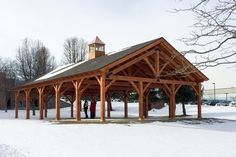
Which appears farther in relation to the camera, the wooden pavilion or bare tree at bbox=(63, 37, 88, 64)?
bare tree at bbox=(63, 37, 88, 64)

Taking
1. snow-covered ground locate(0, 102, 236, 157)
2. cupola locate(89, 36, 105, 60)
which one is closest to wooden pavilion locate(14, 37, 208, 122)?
snow-covered ground locate(0, 102, 236, 157)

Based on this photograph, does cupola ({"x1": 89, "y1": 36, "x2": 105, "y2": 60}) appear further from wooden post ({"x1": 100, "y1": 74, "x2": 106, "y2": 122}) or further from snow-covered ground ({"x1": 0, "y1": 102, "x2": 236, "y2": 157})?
snow-covered ground ({"x1": 0, "y1": 102, "x2": 236, "y2": 157})

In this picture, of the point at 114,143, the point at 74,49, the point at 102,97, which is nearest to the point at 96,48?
the point at 102,97

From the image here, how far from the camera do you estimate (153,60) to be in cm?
2172

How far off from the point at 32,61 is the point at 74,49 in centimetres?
811

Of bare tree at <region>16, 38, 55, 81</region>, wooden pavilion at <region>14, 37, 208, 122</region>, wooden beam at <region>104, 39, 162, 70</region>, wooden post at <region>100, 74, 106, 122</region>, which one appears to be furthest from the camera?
bare tree at <region>16, 38, 55, 81</region>

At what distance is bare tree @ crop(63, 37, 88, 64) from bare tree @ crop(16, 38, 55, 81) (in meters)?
3.73

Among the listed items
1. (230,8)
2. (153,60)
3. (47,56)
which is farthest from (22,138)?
(47,56)

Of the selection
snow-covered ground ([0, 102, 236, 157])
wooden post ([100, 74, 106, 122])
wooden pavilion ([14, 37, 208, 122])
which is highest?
wooden pavilion ([14, 37, 208, 122])

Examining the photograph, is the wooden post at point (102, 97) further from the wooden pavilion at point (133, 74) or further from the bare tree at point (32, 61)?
the bare tree at point (32, 61)

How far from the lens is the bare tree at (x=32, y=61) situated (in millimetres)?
54562

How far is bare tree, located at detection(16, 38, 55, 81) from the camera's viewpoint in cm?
5456

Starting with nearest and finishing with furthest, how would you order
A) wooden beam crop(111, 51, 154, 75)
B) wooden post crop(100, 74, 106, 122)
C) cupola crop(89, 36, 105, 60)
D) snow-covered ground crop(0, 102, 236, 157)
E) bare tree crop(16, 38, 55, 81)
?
1. snow-covered ground crop(0, 102, 236, 157)
2. wooden post crop(100, 74, 106, 122)
3. wooden beam crop(111, 51, 154, 75)
4. cupola crop(89, 36, 105, 60)
5. bare tree crop(16, 38, 55, 81)

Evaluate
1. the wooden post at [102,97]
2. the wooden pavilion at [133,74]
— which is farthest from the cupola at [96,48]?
the wooden post at [102,97]
